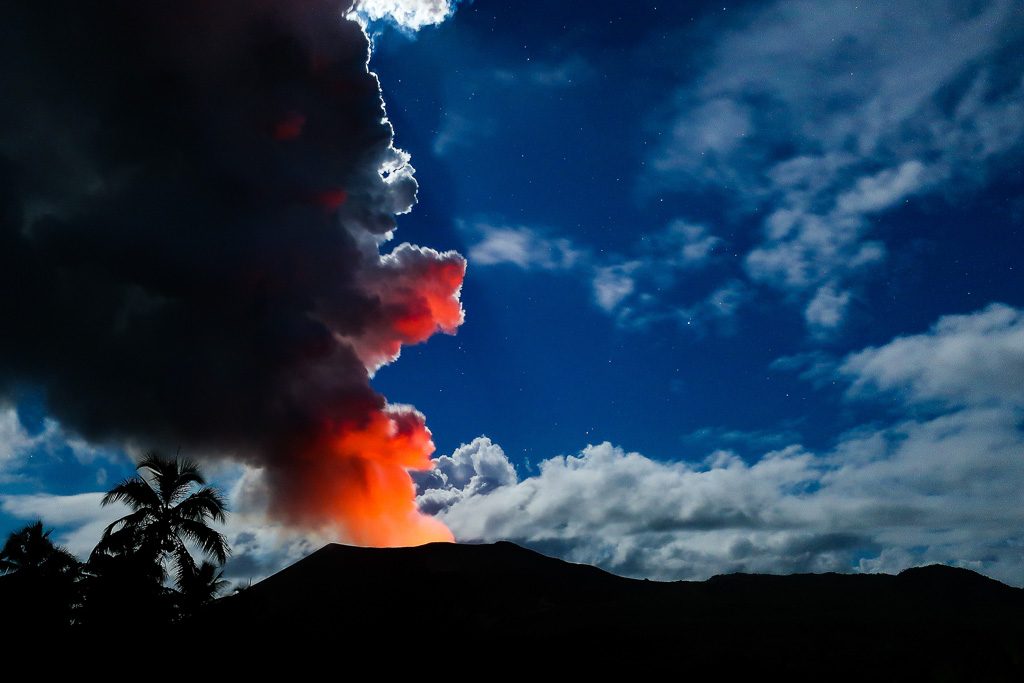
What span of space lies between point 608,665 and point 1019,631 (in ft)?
173

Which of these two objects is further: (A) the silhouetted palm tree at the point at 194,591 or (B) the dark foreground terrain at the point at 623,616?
(B) the dark foreground terrain at the point at 623,616

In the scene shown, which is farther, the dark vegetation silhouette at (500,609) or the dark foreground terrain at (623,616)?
the dark foreground terrain at (623,616)

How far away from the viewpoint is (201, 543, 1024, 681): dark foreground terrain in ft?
218

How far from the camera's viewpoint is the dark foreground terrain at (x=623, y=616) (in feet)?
218

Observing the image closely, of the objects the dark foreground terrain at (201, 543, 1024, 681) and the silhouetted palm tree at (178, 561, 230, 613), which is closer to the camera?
the silhouetted palm tree at (178, 561, 230, 613)

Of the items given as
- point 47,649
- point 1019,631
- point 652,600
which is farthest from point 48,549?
point 1019,631

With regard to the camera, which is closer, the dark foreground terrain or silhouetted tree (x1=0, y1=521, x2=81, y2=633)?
silhouetted tree (x1=0, y1=521, x2=81, y2=633)

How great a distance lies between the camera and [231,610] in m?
33.0

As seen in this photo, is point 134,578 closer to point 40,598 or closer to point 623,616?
point 40,598

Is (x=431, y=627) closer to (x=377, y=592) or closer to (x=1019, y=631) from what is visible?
(x=377, y=592)

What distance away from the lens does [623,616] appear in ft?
296

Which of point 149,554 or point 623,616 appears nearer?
point 149,554

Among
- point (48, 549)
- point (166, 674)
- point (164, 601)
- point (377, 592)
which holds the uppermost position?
point (377, 592)

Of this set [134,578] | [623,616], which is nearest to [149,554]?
[134,578]
